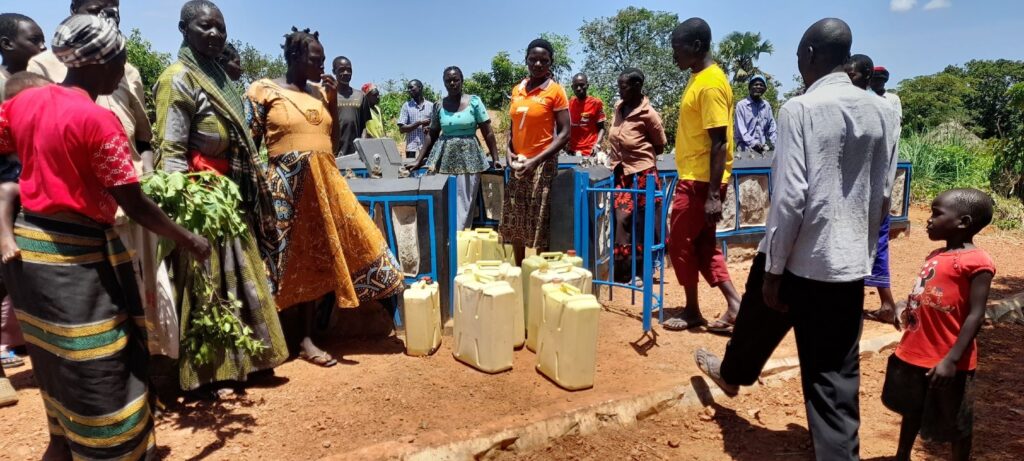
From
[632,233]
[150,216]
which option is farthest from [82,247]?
[632,233]

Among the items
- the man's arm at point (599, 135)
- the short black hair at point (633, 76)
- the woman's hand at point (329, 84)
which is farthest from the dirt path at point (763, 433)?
the man's arm at point (599, 135)

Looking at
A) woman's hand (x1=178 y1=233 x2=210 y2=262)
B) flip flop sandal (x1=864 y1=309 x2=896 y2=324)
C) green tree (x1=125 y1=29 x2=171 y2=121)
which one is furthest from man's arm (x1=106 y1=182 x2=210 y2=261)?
green tree (x1=125 y1=29 x2=171 y2=121)

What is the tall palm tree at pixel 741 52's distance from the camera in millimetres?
Result: 34594

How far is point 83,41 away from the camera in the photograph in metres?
1.94

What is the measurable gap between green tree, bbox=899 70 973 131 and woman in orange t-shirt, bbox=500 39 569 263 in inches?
1141

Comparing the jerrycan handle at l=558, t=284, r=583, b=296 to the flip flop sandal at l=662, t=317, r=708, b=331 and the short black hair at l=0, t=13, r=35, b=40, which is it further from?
the short black hair at l=0, t=13, r=35, b=40

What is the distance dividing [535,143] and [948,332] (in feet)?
9.48

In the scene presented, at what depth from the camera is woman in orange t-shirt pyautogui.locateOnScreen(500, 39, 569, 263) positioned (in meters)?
4.56

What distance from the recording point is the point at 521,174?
4637 millimetres

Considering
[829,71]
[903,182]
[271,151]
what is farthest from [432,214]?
[903,182]

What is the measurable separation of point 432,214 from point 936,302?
2748 mm

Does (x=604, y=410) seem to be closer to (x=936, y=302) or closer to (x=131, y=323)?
(x=936, y=302)

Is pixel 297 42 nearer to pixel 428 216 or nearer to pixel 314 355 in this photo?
pixel 428 216

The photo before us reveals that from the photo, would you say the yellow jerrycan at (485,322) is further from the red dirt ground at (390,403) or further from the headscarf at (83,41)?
the headscarf at (83,41)
